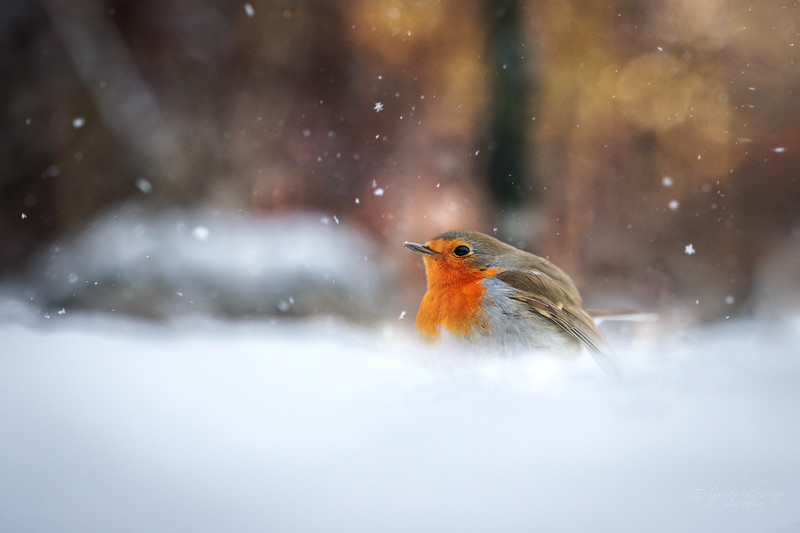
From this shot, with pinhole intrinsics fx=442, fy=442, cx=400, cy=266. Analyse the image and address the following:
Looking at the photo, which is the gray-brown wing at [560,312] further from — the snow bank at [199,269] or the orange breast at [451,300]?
the snow bank at [199,269]

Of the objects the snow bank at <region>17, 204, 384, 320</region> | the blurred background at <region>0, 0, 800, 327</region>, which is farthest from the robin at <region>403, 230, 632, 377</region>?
the snow bank at <region>17, 204, 384, 320</region>

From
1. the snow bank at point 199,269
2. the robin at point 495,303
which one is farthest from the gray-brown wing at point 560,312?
the snow bank at point 199,269

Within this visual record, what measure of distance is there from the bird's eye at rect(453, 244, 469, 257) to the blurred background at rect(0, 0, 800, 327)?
50 cm

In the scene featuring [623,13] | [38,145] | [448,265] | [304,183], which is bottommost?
[448,265]

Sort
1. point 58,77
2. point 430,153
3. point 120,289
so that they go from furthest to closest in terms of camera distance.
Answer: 1. point 120,289
2. point 58,77
3. point 430,153

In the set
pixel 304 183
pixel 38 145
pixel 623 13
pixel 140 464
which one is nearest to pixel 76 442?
pixel 140 464

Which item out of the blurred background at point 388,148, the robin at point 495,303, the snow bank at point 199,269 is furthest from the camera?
the snow bank at point 199,269

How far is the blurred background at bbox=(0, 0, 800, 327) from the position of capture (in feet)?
3.47

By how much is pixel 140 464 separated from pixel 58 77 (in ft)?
4.19

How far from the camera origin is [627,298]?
1.16 m

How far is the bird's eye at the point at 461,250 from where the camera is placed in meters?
0.53

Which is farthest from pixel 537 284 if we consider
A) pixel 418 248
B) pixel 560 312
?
pixel 418 248

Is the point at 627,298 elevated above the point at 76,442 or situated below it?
above

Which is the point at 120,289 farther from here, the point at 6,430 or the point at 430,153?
the point at 430,153
